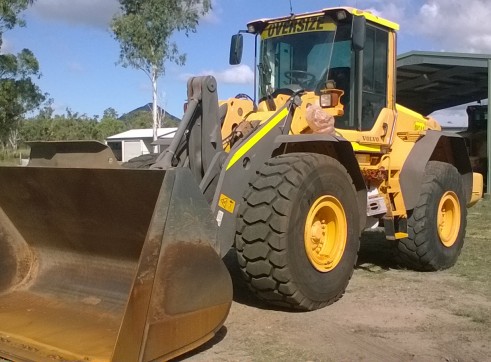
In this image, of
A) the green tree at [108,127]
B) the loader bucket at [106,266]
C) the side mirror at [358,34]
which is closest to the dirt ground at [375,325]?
the loader bucket at [106,266]

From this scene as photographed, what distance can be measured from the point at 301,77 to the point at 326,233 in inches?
72.6

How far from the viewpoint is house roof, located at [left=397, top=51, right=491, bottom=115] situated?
1574cm

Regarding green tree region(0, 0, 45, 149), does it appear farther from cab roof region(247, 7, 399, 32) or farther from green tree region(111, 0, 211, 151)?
cab roof region(247, 7, 399, 32)

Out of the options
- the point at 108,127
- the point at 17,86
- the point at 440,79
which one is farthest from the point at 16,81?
the point at 108,127

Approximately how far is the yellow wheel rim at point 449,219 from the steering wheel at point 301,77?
2367 millimetres

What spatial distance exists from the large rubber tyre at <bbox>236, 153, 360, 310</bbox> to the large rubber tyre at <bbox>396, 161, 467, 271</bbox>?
209 centimetres

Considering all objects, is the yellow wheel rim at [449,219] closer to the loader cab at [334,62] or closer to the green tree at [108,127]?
the loader cab at [334,62]

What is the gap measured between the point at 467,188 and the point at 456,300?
8.91 feet

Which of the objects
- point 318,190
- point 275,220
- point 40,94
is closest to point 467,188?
point 318,190

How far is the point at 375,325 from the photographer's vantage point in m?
5.14

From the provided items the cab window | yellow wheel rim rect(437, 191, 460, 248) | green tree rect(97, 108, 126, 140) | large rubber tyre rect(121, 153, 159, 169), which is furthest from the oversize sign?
green tree rect(97, 108, 126, 140)

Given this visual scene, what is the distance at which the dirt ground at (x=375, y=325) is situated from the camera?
4438 mm

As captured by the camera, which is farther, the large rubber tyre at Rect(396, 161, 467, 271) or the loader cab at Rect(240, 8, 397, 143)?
the large rubber tyre at Rect(396, 161, 467, 271)

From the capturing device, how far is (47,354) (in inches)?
154
